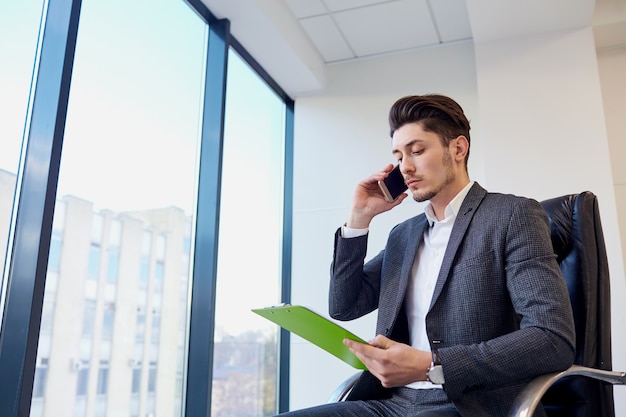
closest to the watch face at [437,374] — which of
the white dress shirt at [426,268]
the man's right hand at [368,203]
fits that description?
the white dress shirt at [426,268]

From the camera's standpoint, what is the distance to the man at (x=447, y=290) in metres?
1.37

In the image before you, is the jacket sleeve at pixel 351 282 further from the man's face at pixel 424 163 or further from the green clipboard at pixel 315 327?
the green clipboard at pixel 315 327

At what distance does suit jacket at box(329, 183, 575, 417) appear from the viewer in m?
1.37

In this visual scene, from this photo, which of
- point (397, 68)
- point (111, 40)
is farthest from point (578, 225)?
point (397, 68)

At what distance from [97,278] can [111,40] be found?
1.04 meters

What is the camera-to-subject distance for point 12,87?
2.09 metres

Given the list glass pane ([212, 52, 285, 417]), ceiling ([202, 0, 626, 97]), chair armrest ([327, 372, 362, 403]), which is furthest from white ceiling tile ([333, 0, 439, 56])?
chair armrest ([327, 372, 362, 403])

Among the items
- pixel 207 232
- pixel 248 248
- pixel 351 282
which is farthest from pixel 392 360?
pixel 248 248

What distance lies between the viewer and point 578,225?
5.65ft

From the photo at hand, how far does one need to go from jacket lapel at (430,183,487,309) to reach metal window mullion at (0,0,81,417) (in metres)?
1.29

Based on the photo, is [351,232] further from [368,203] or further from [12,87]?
[12,87]

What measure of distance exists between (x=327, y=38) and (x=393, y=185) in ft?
7.38

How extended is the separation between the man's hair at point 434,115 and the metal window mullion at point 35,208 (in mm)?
1209

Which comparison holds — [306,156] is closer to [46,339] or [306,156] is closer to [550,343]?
[46,339]
